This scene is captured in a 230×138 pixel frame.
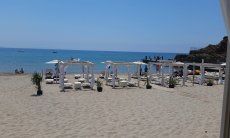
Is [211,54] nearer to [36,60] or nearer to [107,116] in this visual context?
[36,60]

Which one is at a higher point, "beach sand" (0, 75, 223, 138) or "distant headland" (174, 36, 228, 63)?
"distant headland" (174, 36, 228, 63)

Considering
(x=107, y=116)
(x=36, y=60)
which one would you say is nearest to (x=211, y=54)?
(x=36, y=60)

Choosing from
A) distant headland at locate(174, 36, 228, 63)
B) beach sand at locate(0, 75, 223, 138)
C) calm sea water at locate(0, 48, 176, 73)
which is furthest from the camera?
distant headland at locate(174, 36, 228, 63)

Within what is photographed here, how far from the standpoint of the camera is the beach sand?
371 inches

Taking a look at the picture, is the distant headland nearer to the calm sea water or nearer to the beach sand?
the calm sea water

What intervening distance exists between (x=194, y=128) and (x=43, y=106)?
6.40 metres

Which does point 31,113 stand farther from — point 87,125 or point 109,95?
point 109,95

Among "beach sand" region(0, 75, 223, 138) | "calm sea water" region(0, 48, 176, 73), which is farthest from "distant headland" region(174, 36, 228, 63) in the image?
"beach sand" region(0, 75, 223, 138)

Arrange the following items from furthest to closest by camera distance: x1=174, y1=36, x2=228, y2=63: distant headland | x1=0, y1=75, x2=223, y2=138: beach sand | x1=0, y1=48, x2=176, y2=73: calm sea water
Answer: x1=174, y1=36, x2=228, y2=63: distant headland
x1=0, y1=48, x2=176, y2=73: calm sea water
x1=0, y1=75, x2=223, y2=138: beach sand

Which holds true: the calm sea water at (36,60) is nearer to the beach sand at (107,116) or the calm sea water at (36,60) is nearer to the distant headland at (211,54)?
the distant headland at (211,54)

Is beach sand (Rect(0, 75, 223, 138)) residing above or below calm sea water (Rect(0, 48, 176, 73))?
above

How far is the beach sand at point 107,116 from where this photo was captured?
943cm

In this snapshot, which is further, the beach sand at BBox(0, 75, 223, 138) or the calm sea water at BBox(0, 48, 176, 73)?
the calm sea water at BBox(0, 48, 176, 73)

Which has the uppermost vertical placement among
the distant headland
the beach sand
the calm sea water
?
the distant headland
